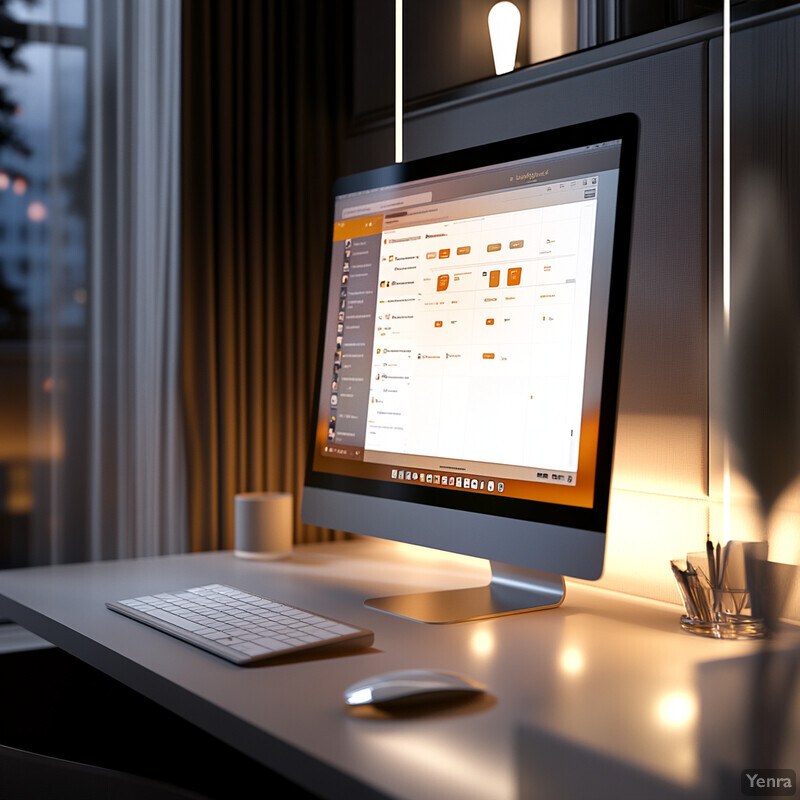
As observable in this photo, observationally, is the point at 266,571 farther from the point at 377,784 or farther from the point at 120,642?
the point at 377,784

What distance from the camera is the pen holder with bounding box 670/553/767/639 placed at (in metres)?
0.99

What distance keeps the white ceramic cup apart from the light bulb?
805 mm

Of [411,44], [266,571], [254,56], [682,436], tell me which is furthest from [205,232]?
Answer: [682,436]

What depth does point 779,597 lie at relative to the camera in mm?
938

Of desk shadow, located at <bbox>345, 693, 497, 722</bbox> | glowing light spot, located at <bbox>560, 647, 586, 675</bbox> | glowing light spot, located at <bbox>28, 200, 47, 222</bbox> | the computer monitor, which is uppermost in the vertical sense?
glowing light spot, located at <bbox>28, 200, 47, 222</bbox>

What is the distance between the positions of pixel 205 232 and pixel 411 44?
1.71 feet

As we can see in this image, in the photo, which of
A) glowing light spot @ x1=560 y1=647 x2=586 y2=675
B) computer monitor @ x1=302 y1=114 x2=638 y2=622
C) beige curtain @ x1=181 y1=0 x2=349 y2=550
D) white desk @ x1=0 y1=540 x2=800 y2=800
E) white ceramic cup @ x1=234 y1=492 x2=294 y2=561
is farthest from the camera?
beige curtain @ x1=181 y1=0 x2=349 y2=550

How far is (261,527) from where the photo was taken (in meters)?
1.44

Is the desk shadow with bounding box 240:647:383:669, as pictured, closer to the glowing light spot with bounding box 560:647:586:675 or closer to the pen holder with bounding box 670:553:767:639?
the glowing light spot with bounding box 560:647:586:675

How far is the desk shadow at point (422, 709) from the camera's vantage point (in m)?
0.73

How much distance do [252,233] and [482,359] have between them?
79 cm

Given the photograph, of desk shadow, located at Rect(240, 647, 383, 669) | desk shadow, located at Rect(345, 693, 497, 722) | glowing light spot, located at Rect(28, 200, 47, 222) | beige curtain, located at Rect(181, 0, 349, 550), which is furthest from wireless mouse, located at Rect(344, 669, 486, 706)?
glowing light spot, located at Rect(28, 200, 47, 222)

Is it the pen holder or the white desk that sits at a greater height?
the pen holder

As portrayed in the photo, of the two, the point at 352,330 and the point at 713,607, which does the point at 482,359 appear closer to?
the point at 352,330
